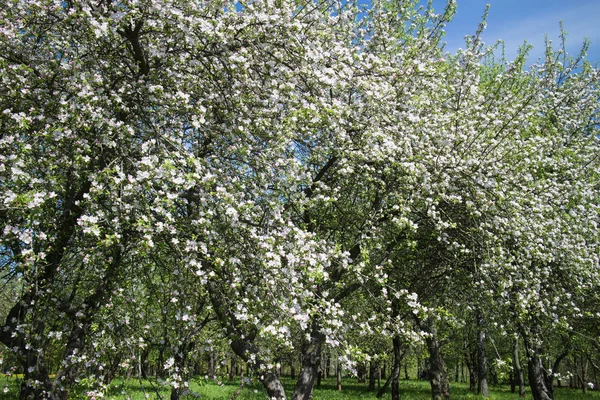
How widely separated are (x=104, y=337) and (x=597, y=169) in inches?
541

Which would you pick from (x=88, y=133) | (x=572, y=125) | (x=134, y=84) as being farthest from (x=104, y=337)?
(x=572, y=125)

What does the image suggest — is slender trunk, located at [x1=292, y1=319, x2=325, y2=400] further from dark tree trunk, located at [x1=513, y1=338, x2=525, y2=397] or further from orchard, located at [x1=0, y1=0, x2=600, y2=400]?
dark tree trunk, located at [x1=513, y1=338, x2=525, y2=397]

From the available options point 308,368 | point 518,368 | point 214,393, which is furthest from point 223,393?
point 308,368

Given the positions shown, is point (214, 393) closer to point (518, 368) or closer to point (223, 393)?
point (223, 393)

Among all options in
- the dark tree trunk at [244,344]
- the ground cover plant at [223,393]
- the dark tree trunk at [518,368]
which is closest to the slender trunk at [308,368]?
the ground cover plant at [223,393]

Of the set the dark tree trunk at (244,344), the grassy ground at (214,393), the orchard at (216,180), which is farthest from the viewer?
the grassy ground at (214,393)

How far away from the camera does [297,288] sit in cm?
645

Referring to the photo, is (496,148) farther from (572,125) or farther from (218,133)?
(572,125)

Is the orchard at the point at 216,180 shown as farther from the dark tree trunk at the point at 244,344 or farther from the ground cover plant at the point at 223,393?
the ground cover plant at the point at 223,393

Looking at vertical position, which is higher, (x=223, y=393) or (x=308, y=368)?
(x=308, y=368)

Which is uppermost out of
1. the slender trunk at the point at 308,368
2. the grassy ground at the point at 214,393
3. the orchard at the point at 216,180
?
the orchard at the point at 216,180

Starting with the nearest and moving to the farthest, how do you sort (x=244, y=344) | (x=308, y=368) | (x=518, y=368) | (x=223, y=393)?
(x=244, y=344), (x=308, y=368), (x=518, y=368), (x=223, y=393)

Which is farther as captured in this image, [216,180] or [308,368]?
[308,368]

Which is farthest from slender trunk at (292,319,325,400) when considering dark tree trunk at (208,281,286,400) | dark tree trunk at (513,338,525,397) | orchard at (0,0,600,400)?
dark tree trunk at (513,338,525,397)
